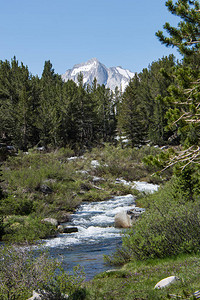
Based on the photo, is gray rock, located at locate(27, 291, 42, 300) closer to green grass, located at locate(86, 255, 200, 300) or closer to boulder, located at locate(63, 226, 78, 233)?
green grass, located at locate(86, 255, 200, 300)

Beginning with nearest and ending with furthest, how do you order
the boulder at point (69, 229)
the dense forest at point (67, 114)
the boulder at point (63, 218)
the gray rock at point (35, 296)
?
the gray rock at point (35, 296)
the boulder at point (69, 229)
the boulder at point (63, 218)
the dense forest at point (67, 114)

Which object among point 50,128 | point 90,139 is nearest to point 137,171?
point 50,128

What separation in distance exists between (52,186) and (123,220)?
9204 mm

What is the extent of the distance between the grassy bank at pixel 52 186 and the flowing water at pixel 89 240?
1.01 metres

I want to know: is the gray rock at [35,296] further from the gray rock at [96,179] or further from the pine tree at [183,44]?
the gray rock at [96,179]

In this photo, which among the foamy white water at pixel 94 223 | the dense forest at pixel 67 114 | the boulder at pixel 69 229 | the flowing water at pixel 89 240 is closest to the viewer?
the flowing water at pixel 89 240

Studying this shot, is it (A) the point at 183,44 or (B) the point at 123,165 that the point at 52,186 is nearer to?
(B) the point at 123,165

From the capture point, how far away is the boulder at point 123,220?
602 inches

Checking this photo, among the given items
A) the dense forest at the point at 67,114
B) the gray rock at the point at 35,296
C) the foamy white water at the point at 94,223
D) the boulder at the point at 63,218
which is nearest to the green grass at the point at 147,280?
the gray rock at the point at 35,296

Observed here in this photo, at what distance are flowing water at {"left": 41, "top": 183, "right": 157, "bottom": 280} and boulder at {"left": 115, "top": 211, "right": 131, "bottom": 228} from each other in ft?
1.28

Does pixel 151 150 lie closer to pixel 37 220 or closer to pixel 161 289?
pixel 37 220

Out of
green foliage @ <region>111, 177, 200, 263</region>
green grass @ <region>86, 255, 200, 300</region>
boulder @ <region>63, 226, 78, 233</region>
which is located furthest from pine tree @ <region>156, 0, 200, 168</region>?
boulder @ <region>63, 226, 78, 233</region>

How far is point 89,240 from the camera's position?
13.5 m

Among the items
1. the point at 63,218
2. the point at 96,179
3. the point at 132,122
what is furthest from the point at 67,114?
the point at 63,218
